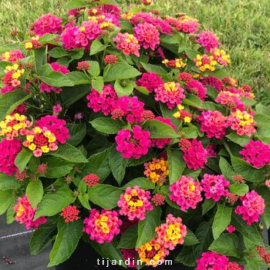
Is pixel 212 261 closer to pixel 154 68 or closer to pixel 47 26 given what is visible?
pixel 154 68

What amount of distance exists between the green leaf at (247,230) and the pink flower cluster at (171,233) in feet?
0.66

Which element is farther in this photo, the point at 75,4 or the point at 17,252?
the point at 17,252

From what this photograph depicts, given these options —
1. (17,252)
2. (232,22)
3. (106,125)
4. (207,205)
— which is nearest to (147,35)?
(106,125)

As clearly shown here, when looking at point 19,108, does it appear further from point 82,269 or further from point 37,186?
point 82,269

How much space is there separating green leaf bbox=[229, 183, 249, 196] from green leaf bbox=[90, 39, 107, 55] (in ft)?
2.09

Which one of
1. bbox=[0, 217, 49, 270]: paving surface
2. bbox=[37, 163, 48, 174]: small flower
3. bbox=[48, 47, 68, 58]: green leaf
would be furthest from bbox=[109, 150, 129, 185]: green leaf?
bbox=[0, 217, 49, 270]: paving surface

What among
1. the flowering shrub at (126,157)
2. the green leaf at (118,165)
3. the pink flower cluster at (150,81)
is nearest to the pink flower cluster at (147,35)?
the flowering shrub at (126,157)

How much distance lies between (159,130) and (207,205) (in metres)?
0.29

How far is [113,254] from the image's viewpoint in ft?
4.83

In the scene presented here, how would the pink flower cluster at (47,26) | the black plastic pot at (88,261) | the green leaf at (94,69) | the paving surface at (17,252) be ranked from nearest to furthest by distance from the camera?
1. the green leaf at (94,69)
2. the black plastic pot at (88,261)
3. the pink flower cluster at (47,26)
4. the paving surface at (17,252)

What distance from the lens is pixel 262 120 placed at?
1.70 m

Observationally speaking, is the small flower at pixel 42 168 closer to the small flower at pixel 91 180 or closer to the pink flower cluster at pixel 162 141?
the small flower at pixel 91 180

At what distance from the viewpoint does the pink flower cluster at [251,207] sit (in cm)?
142

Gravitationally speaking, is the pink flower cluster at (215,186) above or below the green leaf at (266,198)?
above
